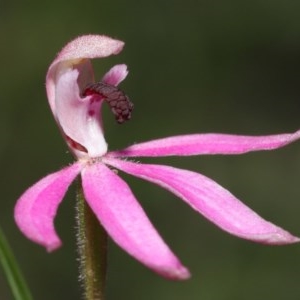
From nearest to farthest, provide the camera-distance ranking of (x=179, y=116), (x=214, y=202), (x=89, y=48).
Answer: (x=214, y=202) < (x=89, y=48) < (x=179, y=116)

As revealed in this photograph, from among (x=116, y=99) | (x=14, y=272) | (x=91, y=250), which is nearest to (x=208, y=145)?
(x=116, y=99)

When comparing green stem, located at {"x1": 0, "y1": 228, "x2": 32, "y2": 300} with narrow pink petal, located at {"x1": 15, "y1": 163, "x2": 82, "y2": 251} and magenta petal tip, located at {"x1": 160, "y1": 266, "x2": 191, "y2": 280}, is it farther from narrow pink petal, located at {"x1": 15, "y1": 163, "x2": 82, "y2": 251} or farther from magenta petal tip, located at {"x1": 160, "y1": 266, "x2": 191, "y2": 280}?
magenta petal tip, located at {"x1": 160, "y1": 266, "x2": 191, "y2": 280}

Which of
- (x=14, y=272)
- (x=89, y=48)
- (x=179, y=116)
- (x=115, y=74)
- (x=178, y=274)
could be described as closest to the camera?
(x=178, y=274)

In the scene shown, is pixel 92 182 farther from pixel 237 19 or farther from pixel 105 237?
pixel 237 19

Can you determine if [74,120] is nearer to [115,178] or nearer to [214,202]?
[115,178]

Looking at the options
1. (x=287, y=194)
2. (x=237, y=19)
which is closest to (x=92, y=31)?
(x=237, y=19)

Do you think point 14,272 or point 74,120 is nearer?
point 14,272

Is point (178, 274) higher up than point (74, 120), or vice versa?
point (74, 120)

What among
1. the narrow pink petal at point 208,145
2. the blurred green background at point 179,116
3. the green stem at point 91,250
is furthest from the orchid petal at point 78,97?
the blurred green background at point 179,116

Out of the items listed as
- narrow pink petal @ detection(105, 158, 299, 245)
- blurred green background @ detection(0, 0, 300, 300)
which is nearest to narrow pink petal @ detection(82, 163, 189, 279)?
narrow pink petal @ detection(105, 158, 299, 245)
